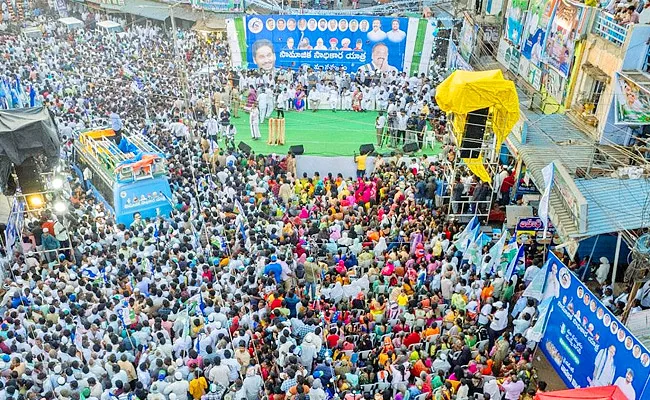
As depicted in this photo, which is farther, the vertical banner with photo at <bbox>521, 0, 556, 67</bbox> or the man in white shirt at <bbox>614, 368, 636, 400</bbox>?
the vertical banner with photo at <bbox>521, 0, 556, 67</bbox>

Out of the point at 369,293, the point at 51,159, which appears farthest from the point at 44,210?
the point at 369,293

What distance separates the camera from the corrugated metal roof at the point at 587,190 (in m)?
10.2

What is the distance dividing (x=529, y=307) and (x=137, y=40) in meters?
24.2

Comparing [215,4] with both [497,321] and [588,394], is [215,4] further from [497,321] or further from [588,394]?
[588,394]

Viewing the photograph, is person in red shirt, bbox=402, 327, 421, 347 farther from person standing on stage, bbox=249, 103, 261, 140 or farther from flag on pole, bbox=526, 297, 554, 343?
person standing on stage, bbox=249, 103, 261, 140

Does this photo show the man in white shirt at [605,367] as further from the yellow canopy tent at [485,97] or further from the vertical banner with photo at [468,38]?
the vertical banner with photo at [468,38]

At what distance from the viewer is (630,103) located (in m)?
12.7

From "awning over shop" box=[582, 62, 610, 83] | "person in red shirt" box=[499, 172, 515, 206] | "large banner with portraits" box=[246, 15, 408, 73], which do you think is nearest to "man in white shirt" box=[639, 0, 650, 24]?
"awning over shop" box=[582, 62, 610, 83]

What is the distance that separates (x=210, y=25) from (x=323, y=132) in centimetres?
1112

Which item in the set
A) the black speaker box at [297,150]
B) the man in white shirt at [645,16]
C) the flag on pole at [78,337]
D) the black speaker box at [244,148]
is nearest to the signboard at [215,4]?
the black speaker box at [244,148]

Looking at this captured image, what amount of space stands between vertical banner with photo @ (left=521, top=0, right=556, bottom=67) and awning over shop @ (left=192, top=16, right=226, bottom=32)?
47.3 ft

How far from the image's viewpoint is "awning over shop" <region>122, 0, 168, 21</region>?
32162 millimetres

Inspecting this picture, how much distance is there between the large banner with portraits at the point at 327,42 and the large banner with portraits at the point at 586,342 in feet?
48.8

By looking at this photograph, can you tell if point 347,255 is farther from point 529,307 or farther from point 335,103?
point 335,103
